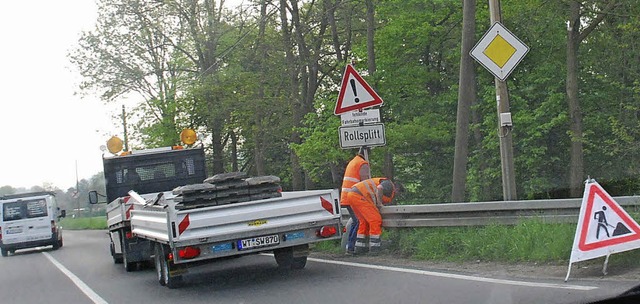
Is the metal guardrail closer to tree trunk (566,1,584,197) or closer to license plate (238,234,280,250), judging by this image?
license plate (238,234,280,250)

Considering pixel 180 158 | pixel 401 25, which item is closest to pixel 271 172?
pixel 401 25

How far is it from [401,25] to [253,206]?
75.5 ft

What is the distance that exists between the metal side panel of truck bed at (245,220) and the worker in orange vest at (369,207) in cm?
142

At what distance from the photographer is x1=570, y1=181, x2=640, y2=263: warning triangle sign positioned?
8.09 metres

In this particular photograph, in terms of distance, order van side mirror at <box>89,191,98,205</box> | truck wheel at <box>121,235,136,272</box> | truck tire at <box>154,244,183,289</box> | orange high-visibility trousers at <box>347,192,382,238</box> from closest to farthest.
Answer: truck tire at <box>154,244,183,289</box> < orange high-visibility trousers at <box>347,192,382,238</box> < truck wheel at <box>121,235,136,272</box> < van side mirror at <box>89,191,98,205</box>

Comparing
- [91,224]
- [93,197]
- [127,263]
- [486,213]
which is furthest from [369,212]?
[91,224]

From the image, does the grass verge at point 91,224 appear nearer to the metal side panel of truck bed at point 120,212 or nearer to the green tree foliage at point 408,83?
the green tree foliage at point 408,83

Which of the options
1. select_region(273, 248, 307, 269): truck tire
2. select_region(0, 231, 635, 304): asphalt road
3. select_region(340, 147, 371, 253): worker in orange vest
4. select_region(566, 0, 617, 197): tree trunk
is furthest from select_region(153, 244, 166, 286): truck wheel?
select_region(566, 0, 617, 197): tree trunk

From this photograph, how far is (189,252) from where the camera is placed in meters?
10.1

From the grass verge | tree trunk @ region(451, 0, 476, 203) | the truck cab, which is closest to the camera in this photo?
tree trunk @ region(451, 0, 476, 203)

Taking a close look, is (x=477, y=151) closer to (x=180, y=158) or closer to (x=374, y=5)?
(x=374, y=5)

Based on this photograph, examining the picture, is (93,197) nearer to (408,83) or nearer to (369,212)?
(369,212)

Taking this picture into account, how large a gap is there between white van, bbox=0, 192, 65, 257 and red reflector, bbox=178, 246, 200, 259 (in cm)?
2365

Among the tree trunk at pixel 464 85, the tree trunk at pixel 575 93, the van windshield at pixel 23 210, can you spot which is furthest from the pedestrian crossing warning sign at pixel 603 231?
the van windshield at pixel 23 210
